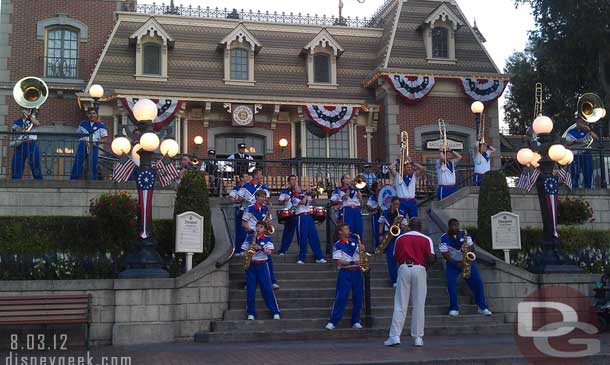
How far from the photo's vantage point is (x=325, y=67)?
87.2 feet

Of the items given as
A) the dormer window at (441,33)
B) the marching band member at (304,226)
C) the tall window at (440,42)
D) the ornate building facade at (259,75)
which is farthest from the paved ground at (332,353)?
the tall window at (440,42)

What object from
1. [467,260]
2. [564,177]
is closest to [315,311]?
[467,260]

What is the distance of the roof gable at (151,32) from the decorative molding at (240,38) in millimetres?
1889

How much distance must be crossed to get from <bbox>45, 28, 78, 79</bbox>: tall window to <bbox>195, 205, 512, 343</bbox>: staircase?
13.4 meters

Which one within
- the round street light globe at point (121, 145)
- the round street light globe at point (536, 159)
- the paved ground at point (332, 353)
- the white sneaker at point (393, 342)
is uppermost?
the round street light globe at point (121, 145)

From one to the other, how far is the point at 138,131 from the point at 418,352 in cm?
662

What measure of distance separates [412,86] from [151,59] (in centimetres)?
921

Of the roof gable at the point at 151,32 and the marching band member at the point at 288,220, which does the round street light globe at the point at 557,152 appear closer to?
the marching band member at the point at 288,220

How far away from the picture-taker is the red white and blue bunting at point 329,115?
967 inches

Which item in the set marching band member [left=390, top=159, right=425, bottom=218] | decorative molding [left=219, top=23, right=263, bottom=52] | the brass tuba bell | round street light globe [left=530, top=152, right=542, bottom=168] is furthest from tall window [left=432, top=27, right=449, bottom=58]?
A: the brass tuba bell

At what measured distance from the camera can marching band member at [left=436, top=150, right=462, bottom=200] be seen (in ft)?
57.7

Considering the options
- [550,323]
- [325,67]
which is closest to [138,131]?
[550,323]

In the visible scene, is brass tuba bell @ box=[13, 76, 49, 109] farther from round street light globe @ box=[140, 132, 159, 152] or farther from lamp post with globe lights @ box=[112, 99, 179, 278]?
round street light globe @ box=[140, 132, 159, 152]

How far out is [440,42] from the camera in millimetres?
26734
